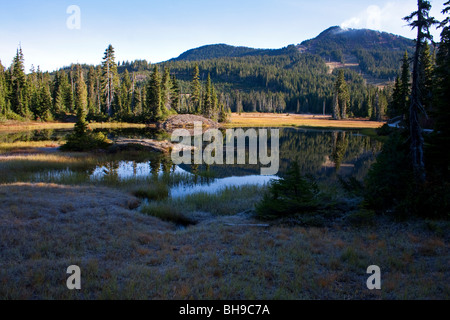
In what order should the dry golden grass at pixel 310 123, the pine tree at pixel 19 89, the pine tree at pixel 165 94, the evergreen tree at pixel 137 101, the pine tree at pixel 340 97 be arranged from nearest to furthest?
the pine tree at pixel 19 89
the pine tree at pixel 165 94
the dry golden grass at pixel 310 123
the evergreen tree at pixel 137 101
the pine tree at pixel 340 97

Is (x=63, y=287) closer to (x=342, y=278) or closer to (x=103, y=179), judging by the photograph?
(x=342, y=278)

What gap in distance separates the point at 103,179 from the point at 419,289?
18507 mm

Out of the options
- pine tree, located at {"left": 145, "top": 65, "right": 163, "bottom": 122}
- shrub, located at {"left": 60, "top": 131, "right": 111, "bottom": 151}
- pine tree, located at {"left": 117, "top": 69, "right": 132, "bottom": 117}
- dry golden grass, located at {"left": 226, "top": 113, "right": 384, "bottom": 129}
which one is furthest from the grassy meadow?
dry golden grass, located at {"left": 226, "top": 113, "right": 384, "bottom": 129}

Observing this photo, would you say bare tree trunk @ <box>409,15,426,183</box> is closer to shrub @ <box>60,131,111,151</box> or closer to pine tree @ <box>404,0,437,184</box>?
pine tree @ <box>404,0,437,184</box>

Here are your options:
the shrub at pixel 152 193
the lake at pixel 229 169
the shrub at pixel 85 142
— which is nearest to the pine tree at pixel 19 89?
the shrub at pixel 85 142

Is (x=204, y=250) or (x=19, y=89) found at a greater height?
(x=19, y=89)

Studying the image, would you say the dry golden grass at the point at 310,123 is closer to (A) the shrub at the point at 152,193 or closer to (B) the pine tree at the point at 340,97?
(B) the pine tree at the point at 340,97

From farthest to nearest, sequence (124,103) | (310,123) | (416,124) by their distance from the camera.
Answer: (310,123), (124,103), (416,124)

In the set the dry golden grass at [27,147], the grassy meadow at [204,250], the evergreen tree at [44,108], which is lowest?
the grassy meadow at [204,250]

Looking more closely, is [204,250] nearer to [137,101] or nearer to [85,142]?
[85,142]

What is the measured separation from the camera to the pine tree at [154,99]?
7181 cm

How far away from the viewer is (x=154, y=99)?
7269 centimetres

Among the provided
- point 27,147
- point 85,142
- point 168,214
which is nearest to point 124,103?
point 27,147

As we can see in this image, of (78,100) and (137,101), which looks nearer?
(78,100)
